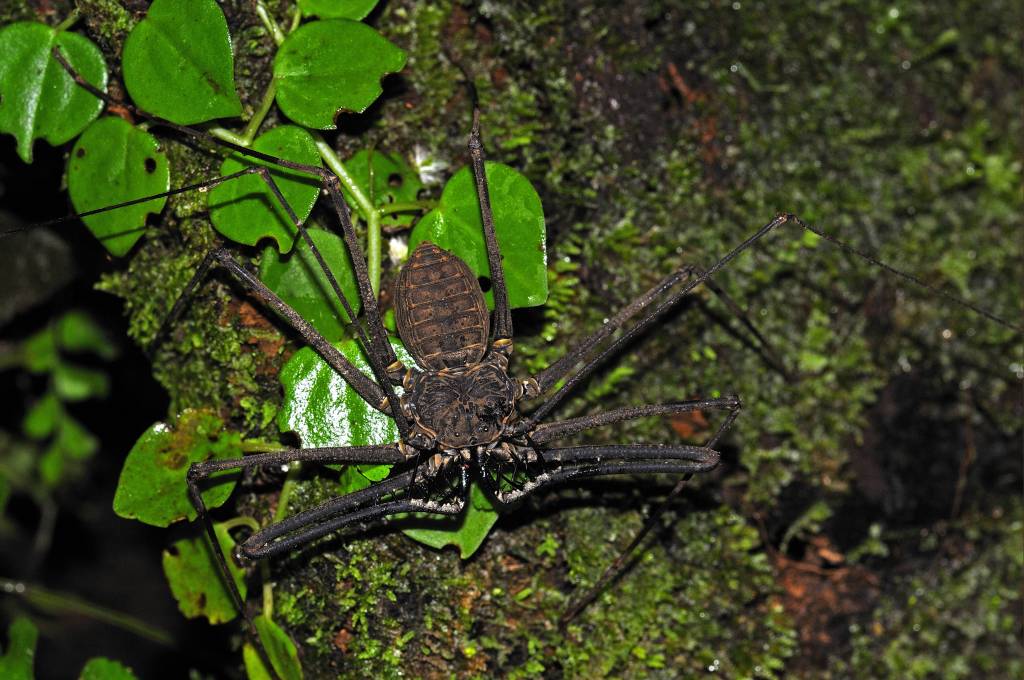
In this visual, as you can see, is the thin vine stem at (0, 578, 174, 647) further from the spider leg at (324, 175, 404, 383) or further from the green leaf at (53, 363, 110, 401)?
the spider leg at (324, 175, 404, 383)

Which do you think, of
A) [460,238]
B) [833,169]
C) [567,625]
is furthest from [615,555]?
[833,169]

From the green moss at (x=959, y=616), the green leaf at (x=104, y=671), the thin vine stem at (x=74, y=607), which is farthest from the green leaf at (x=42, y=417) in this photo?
the green moss at (x=959, y=616)

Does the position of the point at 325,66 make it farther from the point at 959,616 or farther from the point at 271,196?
the point at 959,616

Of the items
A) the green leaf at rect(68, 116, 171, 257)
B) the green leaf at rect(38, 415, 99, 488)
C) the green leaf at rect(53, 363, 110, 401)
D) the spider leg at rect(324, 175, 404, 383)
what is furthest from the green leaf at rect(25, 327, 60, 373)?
the spider leg at rect(324, 175, 404, 383)

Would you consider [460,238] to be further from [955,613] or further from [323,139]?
[955,613]

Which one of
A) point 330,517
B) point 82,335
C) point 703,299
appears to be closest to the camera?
point 330,517

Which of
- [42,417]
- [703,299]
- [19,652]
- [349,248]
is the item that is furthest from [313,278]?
[42,417]
